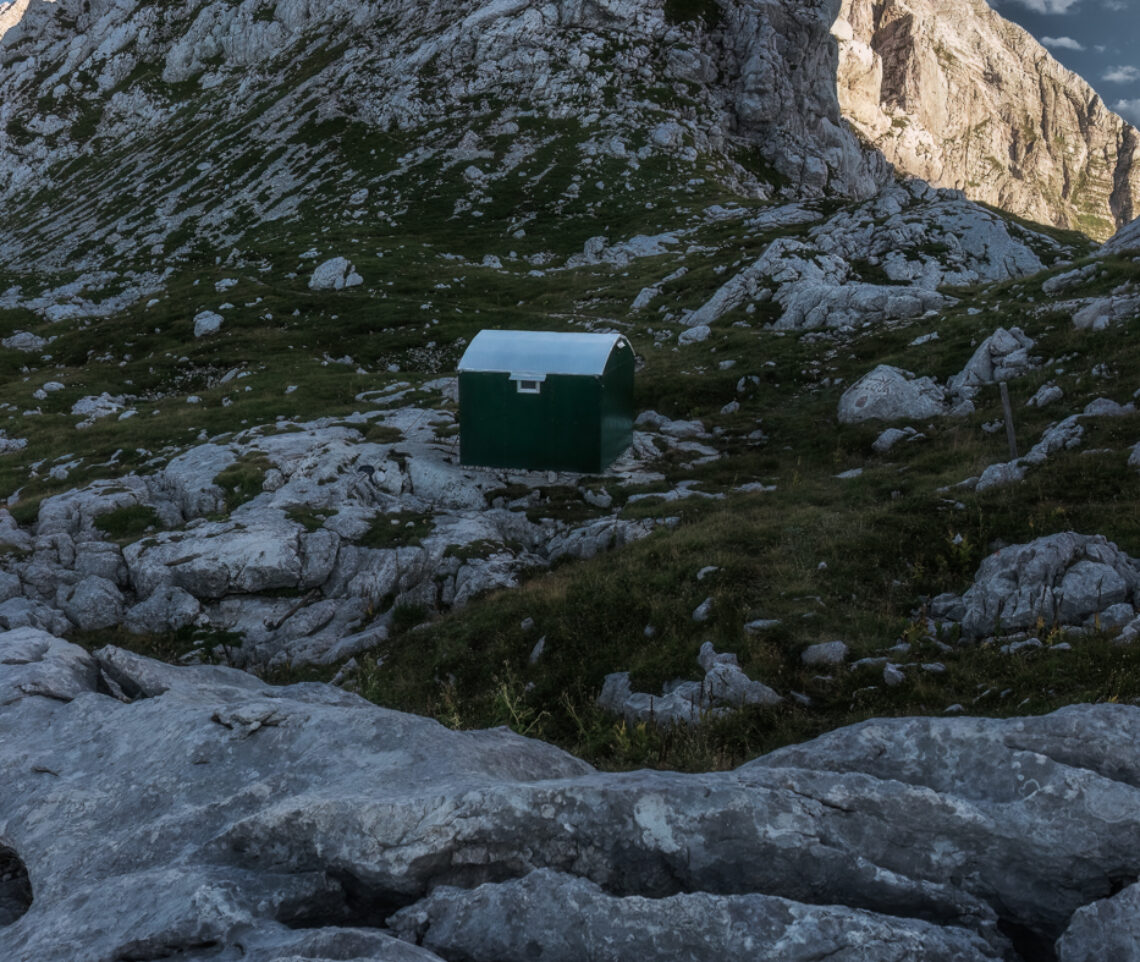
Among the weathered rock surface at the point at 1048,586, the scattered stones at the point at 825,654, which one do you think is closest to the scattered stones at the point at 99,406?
the scattered stones at the point at 825,654

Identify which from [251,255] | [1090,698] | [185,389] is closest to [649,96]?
[251,255]

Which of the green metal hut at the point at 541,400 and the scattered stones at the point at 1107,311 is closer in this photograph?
the green metal hut at the point at 541,400

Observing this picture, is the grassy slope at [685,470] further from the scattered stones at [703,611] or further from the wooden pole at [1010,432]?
the wooden pole at [1010,432]

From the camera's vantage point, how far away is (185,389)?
3816 cm

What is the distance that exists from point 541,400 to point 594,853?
18.9 m

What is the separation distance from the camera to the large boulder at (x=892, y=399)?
2445cm

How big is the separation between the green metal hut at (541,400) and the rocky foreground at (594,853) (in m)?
17.0

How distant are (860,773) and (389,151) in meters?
79.3

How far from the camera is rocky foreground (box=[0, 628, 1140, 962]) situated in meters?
4.69

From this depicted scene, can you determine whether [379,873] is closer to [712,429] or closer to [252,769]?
[252,769]

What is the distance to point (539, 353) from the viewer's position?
77.5 feet

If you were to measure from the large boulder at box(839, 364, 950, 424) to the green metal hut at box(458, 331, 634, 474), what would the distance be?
7.64 meters

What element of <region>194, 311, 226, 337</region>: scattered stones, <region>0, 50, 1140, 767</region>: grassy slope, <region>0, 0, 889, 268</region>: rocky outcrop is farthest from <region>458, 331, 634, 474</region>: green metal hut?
<region>0, 0, 889, 268</region>: rocky outcrop

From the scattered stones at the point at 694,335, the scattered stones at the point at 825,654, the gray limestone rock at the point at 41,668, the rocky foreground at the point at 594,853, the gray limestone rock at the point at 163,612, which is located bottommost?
the gray limestone rock at the point at 163,612
